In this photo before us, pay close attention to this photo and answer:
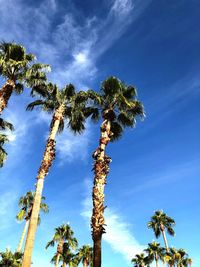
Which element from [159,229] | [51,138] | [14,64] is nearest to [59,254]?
[159,229]

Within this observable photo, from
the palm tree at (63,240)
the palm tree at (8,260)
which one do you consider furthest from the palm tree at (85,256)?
the palm tree at (8,260)

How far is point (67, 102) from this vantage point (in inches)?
915

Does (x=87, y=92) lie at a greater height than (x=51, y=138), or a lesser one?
greater

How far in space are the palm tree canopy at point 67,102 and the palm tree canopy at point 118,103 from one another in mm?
1177

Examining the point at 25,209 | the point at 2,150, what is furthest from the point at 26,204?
the point at 2,150

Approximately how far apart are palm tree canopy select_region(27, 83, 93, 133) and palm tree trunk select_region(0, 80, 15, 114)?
3.38 meters

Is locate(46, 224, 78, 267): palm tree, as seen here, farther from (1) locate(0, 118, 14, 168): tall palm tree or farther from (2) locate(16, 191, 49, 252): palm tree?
(1) locate(0, 118, 14, 168): tall palm tree

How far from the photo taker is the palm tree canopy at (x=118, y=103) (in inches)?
845

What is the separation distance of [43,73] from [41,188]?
8723mm

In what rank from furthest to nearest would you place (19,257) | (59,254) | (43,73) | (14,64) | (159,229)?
(159,229)
(59,254)
(19,257)
(43,73)
(14,64)

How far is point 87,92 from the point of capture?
22531mm

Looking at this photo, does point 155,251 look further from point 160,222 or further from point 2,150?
point 2,150

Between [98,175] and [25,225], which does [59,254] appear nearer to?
[25,225]

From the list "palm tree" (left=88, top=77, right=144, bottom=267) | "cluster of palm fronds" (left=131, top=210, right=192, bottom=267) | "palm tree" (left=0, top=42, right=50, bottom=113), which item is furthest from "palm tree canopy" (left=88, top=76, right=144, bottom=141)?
"cluster of palm fronds" (left=131, top=210, right=192, bottom=267)
